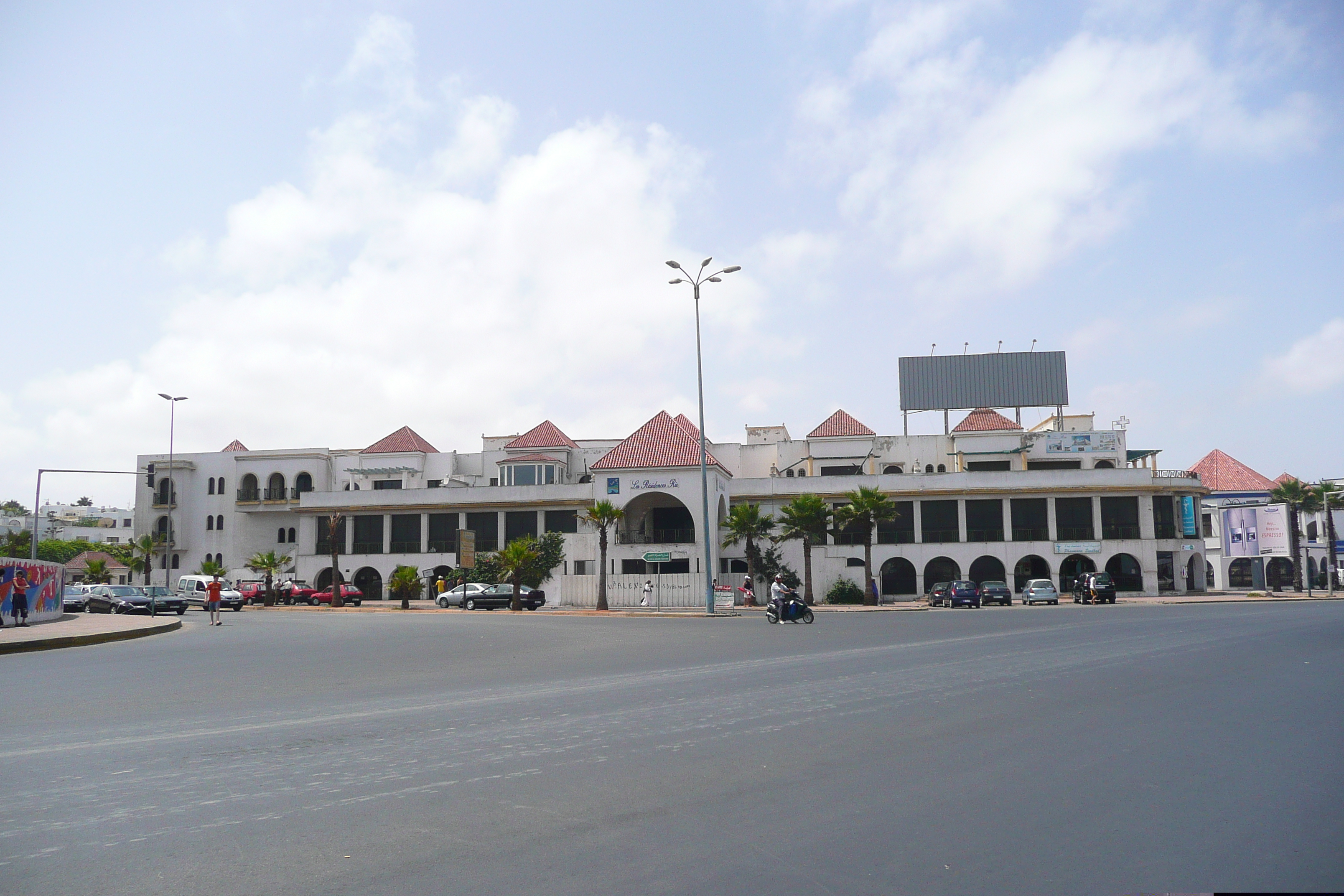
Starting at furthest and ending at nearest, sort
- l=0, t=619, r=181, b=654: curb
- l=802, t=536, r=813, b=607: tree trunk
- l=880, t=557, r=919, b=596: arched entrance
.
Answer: l=880, t=557, r=919, b=596: arched entrance
l=802, t=536, r=813, b=607: tree trunk
l=0, t=619, r=181, b=654: curb

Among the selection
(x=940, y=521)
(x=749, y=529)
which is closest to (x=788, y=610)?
(x=749, y=529)

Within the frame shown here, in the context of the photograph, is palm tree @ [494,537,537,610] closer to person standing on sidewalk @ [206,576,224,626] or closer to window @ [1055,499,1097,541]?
person standing on sidewalk @ [206,576,224,626]

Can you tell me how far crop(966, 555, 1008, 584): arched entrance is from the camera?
5662 centimetres

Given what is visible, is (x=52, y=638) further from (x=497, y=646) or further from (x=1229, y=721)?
(x=1229, y=721)

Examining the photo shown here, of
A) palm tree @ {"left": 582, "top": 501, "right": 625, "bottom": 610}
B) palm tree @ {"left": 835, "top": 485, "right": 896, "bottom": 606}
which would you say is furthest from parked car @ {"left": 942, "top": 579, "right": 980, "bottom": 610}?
palm tree @ {"left": 582, "top": 501, "right": 625, "bottom": 610}

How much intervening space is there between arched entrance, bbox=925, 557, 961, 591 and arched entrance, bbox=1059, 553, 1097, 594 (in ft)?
19.2

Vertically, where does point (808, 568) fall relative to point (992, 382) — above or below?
below

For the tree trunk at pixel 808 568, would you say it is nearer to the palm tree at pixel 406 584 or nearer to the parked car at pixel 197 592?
the palm tree at pixel 406 584

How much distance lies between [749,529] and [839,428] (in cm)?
1879

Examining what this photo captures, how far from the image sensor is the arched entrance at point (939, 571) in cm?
5753

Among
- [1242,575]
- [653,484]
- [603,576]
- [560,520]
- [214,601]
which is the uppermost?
[653,484]

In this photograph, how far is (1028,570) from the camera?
2216 inches

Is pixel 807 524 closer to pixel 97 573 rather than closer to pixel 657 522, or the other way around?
pixel 657 522

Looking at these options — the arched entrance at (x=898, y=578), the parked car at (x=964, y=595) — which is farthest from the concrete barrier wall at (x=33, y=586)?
the arched entrance at (x=898, y=578)
